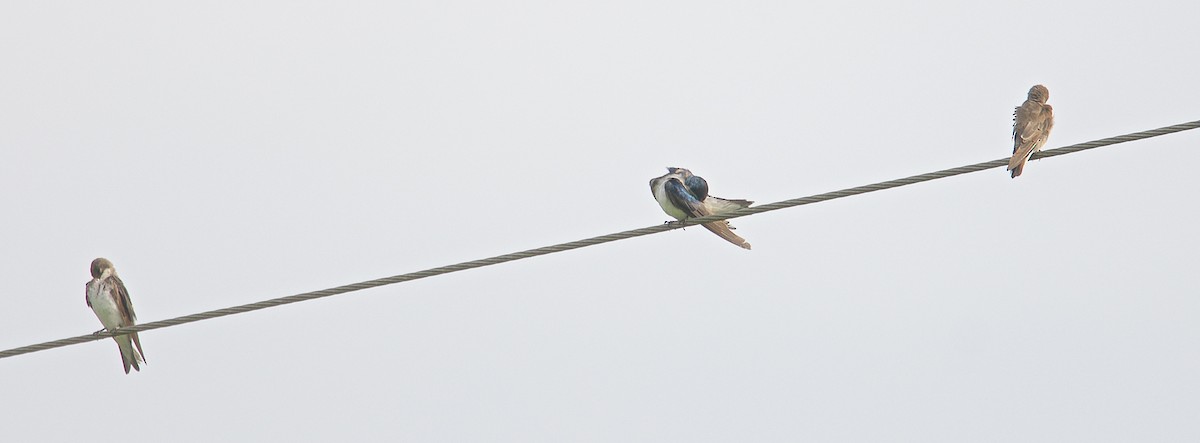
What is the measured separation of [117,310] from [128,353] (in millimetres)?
335

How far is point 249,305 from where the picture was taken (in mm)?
10633

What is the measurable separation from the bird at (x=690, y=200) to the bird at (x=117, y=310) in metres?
4.30

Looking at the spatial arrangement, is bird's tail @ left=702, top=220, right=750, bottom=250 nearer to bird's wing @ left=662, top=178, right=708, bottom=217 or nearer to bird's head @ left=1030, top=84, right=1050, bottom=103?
bird's wing @ left=662, top=178, right=708, bottom=217

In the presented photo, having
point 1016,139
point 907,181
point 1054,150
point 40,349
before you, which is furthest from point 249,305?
point 1016,139

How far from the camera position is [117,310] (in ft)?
49.9

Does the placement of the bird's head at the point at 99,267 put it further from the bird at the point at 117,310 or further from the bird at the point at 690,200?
the bird at the point at 690,200

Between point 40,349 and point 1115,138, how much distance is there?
5843mm

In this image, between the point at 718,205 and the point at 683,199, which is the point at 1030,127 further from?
the point at 683,199

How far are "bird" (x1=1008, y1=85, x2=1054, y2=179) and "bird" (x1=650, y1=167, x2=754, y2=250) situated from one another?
6.33 ft

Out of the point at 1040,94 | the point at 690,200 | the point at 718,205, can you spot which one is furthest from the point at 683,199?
the point at 1040,94

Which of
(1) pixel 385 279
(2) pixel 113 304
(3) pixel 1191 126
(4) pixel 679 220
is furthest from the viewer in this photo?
(2) pixel 113 304

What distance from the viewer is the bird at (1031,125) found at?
44.4 feet

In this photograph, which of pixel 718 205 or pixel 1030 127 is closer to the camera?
pixel 718 205

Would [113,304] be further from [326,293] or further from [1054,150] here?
[1054,150]
